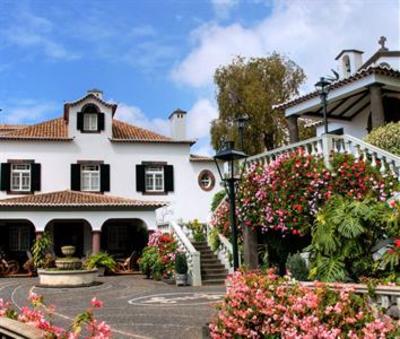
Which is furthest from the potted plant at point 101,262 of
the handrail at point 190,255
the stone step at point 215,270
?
the stone step at point 215,270

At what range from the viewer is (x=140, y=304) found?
12.7 m

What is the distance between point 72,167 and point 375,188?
729 inches

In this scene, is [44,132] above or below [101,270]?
above

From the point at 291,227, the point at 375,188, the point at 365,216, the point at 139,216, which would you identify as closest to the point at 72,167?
the point at 139,216

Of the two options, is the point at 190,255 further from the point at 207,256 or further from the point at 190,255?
the point at 207,256

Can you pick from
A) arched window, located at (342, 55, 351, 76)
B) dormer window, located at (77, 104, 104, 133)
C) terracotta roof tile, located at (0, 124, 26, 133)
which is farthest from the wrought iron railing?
terracotta roof tile, located at (0, 124, 26, 133)

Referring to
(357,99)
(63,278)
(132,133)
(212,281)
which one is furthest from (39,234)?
(357,99)

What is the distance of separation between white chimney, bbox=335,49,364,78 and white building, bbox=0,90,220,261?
392 inches

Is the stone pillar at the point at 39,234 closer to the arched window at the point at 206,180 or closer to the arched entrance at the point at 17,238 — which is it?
the arched entrance at the point at 17,238

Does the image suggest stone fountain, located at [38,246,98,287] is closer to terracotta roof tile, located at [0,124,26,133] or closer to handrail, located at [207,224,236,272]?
handrail, located at [207,224,236,272]

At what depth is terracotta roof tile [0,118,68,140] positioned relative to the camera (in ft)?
88.3

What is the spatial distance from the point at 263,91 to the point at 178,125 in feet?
18.2

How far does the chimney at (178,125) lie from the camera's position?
29297 millimetres

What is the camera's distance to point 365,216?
9.12 meters
